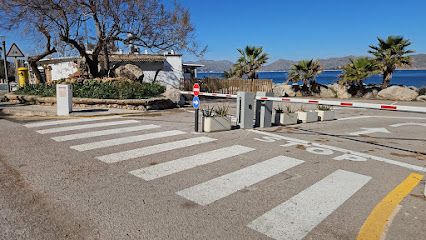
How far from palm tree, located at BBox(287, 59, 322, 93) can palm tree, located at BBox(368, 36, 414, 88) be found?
440 centimetres

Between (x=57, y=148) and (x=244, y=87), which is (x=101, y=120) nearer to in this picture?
(x=57, y=148)

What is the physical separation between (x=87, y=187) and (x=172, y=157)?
188 centimetres

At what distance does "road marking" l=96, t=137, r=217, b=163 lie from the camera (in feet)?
19.2

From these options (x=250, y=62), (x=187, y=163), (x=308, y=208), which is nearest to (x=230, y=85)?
(x=250, y=62)

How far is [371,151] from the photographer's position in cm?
695

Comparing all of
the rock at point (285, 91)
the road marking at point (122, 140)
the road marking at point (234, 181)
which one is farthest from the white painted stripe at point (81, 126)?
the rock at point (285, 91)

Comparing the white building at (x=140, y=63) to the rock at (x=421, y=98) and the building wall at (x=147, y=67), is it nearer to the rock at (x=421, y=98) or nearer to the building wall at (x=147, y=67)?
the building wall at (x=147, y=67)

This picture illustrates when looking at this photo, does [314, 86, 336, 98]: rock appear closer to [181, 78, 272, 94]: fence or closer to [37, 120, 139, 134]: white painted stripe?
[181, 78, 272, 94]: fence

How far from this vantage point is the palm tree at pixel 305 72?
26484 millimetres

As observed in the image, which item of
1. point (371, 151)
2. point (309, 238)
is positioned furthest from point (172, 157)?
point (371, 151)

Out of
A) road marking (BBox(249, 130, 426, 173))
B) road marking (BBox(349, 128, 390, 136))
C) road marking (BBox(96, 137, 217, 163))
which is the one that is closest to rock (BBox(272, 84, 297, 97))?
road marking (BBox(349, 128, 390, 136))

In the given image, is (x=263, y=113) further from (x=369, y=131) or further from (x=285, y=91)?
(x=285, y=91)

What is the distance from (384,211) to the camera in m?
3.82

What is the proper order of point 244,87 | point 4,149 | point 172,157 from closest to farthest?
point 172,157 < point 4,149 < point 244,87
